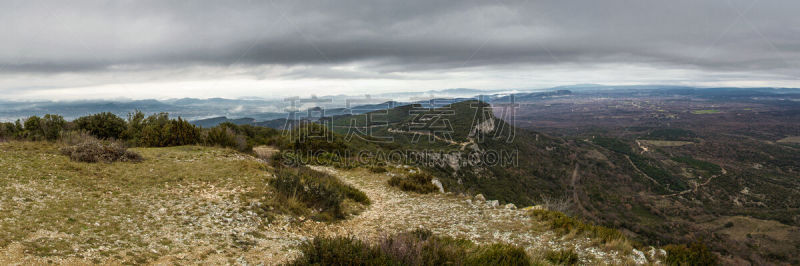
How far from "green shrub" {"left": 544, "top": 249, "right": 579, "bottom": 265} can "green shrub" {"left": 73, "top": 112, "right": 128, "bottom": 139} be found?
24.3m

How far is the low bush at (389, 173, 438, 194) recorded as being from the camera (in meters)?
13.5

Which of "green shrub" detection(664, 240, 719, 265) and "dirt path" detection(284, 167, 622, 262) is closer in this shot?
"green shrub" detection(664, 240, 719, 265)

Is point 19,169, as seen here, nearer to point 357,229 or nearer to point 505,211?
point 357,229

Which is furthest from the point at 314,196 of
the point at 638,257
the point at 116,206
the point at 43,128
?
the point at 43,128

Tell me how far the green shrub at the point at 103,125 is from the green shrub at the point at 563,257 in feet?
79.7

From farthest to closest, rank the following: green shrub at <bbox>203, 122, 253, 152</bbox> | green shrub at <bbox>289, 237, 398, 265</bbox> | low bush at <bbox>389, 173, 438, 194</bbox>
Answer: green shrub at <bbox>203, 122, 253, 152</bbox> → low bush at <bbox>389, 173, 438, 194</bbox> → green shrub at <bbox>289, 237, 398, 265</bbox>

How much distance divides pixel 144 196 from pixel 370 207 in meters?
6.30

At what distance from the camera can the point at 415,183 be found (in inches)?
550

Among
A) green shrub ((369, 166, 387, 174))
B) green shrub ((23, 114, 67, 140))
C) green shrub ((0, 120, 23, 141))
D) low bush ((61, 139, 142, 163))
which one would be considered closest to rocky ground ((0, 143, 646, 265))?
low bush ((61, 139, 142, 163))

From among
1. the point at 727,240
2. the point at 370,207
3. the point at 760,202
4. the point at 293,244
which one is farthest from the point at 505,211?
the point at 760,202

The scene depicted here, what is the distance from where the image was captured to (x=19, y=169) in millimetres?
8625

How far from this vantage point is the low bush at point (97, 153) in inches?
415

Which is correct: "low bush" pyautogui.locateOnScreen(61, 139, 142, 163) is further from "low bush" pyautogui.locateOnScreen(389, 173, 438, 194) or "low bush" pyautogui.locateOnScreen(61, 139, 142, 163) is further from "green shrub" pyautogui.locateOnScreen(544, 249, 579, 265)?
"green shrub" pyautogui.locateOnScreen(544, 249, 579, 265)

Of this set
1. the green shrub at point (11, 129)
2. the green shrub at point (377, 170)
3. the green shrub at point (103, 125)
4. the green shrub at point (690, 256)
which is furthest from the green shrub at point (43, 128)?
the green shrub at point (690, 256)
